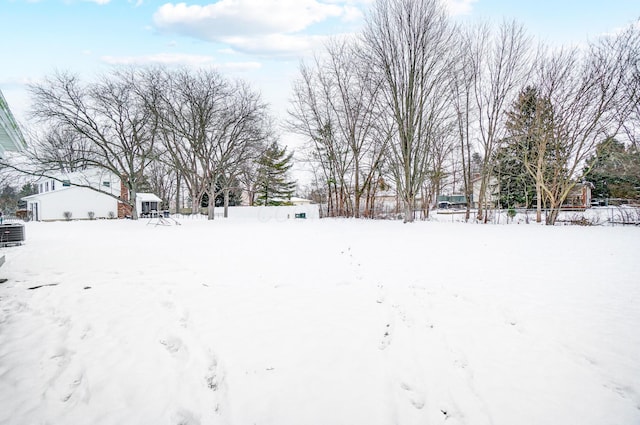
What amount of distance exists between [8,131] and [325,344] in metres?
6.41

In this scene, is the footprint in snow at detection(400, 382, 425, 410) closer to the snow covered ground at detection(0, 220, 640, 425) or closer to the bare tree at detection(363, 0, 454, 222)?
the snow covered ground at detection(0, 220, 640, 425)

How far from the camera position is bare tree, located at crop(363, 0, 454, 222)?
1230 centimetres

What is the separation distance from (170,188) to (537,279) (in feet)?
138

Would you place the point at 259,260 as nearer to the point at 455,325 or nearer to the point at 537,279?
the point at 455,325

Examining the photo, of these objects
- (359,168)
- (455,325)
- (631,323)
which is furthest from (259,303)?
(359,168)

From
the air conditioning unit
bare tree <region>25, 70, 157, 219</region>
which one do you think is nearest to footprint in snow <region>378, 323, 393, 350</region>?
the air conditioning unit

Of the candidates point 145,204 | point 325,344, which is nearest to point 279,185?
point 145,204

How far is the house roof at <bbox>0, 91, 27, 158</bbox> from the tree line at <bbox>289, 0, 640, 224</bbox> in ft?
37.9

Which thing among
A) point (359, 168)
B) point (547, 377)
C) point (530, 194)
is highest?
point (359, 168)

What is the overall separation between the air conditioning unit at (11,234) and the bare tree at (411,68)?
511 inches

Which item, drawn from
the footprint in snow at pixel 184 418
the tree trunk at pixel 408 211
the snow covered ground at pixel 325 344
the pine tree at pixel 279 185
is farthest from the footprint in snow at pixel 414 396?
the pine tree at pixel 279 185

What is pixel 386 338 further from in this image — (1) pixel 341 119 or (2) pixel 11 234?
(1) pixel 341 119

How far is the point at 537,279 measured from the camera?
4.96 m

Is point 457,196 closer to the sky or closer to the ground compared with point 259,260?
closer to the sky
